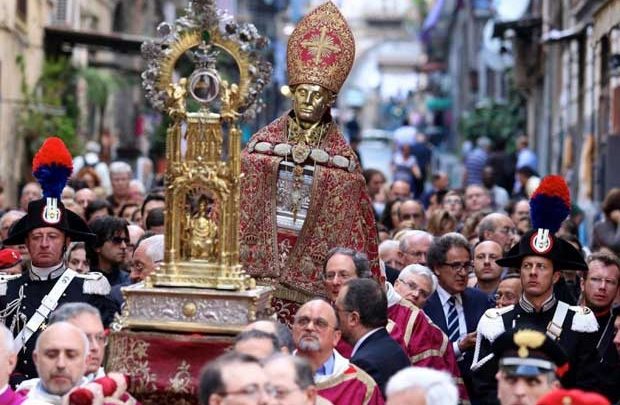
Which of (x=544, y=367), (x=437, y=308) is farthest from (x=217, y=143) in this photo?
(x=437, y=308)

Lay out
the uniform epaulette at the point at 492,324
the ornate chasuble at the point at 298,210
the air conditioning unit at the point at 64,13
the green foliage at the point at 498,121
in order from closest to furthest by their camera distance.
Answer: the uniform epaulette at the point at 492,324 < the ornate chasuble at the point at 298,210 < the air conditioning unit at the point at 64,13 < the green foliage at the point at 498,121

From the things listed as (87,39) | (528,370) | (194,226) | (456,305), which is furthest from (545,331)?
(87,39)

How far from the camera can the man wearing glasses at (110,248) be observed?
46.2 ft

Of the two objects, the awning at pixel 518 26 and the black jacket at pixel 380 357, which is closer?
the black jacket at pixel 380 357

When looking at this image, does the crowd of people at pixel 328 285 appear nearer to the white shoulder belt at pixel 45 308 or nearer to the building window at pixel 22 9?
the white shoulder belt at pixel 45 308

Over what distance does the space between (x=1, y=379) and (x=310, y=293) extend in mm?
3266

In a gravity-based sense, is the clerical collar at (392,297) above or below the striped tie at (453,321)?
above

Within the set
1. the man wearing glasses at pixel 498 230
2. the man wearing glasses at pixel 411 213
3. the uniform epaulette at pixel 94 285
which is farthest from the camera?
the man wearing glasses at pixel 411 213

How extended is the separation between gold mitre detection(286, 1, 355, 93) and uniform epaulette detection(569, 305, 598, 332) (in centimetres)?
221

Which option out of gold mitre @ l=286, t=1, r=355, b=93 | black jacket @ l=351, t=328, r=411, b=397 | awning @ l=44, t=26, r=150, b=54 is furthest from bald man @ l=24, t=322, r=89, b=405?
awning @ l=44, t=26, r=150, b=54

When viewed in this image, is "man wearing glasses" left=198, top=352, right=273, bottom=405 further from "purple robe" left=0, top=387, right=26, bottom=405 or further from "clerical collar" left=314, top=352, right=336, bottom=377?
"clerical collar" left=314, top=352, right=336, bottom=377

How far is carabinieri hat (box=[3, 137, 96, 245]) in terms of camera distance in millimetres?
11742

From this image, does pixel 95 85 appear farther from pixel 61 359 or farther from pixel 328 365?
pixel 61 359

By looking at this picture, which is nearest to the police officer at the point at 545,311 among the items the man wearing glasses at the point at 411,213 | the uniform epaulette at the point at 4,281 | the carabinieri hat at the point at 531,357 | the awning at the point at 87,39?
the carabinieri hat at the point at 531,357
